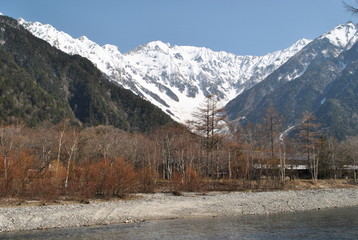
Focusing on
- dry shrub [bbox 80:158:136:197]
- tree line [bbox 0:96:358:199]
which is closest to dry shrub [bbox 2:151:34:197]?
tree line [bbox 0:96:358:199]

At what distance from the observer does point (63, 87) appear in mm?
175625

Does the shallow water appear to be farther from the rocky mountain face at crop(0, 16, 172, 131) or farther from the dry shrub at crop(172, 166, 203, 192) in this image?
the rocky mountain face at crop(0, 16, 172, 131)

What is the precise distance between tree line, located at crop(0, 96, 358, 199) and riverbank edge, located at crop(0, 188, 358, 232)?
478 cm

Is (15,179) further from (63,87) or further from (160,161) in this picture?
(63,87)

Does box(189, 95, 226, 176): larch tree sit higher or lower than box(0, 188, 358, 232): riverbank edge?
higher

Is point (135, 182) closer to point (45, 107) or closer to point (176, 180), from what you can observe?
point (176, 180)

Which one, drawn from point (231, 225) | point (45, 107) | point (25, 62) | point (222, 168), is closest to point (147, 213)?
point (231, 225)

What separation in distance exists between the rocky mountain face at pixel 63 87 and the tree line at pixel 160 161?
68230mm

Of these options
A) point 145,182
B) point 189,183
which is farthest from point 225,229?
point 189,183

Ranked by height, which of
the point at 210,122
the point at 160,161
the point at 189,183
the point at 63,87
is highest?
the point at 63,87

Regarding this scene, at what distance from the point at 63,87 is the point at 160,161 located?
115 metres

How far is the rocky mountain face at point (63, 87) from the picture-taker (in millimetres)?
138337

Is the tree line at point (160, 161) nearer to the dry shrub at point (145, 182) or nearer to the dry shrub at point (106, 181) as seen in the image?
the dry shrub at point (106, 181)

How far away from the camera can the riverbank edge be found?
2822 centimetres
